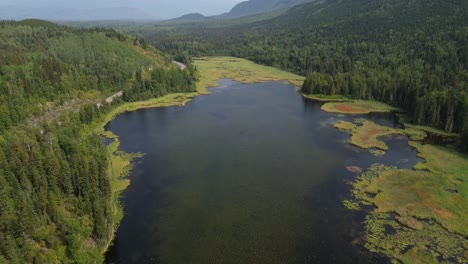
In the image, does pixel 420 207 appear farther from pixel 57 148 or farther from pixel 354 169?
pixel 57 148

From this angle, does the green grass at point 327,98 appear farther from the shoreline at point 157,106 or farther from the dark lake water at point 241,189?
the dark lake water at point 241,189

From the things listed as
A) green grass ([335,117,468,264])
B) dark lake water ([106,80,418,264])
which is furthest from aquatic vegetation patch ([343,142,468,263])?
dark lake water ([106,80,418,264])

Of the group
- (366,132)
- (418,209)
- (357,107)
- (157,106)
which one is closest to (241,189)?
(418,209)

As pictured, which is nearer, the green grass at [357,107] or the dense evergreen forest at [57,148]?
the dense evergreen forest at [57,148]

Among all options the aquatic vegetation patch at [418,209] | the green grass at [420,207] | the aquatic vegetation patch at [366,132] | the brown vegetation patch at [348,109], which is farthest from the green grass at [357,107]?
the aquatic vegetation patch at [418,209]

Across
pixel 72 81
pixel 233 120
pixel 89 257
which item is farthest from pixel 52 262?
pixel 72 81

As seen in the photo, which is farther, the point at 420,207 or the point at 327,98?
the point at 327,98

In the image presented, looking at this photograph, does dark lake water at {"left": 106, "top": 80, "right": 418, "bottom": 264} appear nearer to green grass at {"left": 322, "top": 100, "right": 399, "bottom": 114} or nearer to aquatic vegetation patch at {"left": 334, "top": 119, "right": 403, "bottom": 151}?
aquatic vegetation patch at {"left": 334, "top": 119, "right": 403, "bottom": 151}
